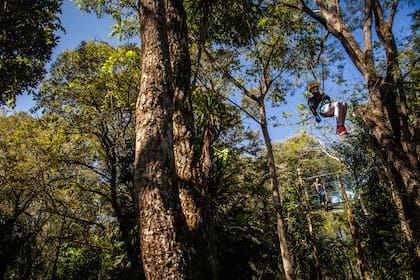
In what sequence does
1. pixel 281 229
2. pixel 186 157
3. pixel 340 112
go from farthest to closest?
1. pixel 281 229
2. pixel 340 112
3. pixel 186 157

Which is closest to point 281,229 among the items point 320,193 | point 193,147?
point 193,147

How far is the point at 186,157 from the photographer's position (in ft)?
9.94

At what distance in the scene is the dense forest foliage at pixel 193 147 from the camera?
8.19 ft

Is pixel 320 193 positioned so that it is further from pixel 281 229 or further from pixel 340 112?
pixel 340 112

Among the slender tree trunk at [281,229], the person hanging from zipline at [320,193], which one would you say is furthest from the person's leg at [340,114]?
the person hanging from zipline at [320,193]

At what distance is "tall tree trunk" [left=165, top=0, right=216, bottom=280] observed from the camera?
8.38ft

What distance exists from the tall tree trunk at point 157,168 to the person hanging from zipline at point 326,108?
429 cm

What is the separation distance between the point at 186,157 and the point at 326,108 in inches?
161

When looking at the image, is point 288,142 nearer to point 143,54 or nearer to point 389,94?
point 389,94

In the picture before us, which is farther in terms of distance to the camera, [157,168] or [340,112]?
[340,112]

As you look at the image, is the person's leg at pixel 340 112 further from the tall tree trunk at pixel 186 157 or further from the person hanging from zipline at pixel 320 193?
the person hanging from zipline at pixel 320 193

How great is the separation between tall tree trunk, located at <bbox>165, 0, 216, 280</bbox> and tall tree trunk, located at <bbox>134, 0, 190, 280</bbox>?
0.25 meters

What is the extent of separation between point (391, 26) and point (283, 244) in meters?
5.26

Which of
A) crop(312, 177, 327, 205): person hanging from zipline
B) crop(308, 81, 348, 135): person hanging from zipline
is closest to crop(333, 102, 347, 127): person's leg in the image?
crop(308, 81, 348, 135): person hanging from zipline
